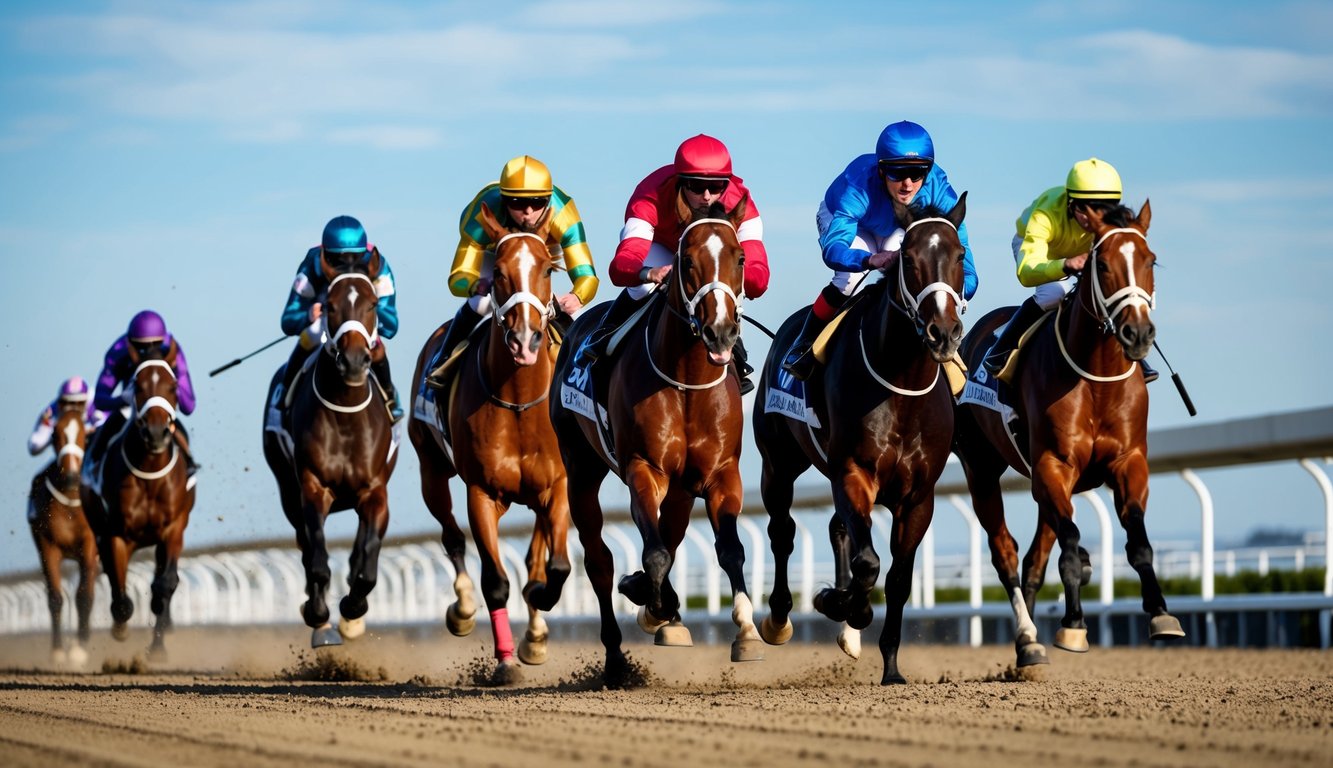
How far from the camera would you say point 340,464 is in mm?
11117

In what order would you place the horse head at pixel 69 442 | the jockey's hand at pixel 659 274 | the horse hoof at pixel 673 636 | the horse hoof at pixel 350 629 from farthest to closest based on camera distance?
the horse head at pixel 69 442, the horse hoof at pixel 350 629, the jockey's hand at pixel 659 274, the horse hoof at pixel 673 636

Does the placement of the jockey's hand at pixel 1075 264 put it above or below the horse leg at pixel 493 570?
above

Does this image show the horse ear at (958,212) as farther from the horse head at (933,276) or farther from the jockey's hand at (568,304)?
the jockey's hand at (568,304)

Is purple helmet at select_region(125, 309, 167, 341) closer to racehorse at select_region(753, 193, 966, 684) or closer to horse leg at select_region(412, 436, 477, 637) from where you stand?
horse leg at select_region(412, 436, 477, 637)

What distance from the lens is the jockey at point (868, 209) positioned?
9.03 m

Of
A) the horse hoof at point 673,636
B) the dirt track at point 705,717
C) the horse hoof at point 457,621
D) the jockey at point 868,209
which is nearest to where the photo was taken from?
the dirt track at point 705,717

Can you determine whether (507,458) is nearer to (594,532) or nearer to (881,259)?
(594,532)

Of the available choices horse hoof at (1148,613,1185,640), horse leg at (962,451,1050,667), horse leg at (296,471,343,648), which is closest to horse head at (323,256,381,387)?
horse leg at (296,471,343,648)

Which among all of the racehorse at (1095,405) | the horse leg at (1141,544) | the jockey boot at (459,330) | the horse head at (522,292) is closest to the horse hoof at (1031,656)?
the racehorse at (1095,405)

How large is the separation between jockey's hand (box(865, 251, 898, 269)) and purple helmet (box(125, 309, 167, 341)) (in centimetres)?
643

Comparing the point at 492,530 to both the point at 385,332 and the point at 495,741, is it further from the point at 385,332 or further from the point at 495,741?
the point at 495,741

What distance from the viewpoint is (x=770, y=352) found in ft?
33.9

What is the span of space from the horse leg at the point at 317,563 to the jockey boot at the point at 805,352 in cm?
303

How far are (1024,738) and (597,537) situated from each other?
350cm
